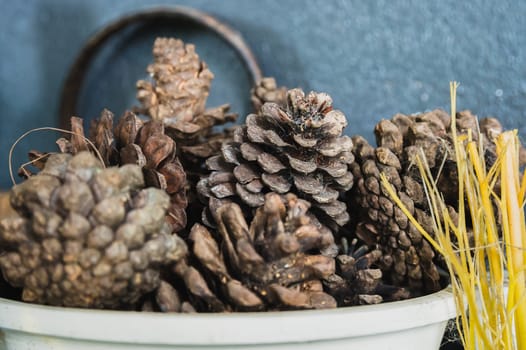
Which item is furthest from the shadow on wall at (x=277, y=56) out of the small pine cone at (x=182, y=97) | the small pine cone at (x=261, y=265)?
the small pine cone at (x=261, y=265)

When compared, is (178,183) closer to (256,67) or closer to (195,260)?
(195,260)

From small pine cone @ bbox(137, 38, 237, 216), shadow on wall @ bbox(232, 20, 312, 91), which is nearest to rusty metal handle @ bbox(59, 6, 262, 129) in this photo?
shadow on wall @ bbox(232, 20, 312, 91)

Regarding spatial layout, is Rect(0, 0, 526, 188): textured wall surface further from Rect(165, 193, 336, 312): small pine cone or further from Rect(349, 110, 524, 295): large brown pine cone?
Rect(165, 193, 336, 312): small pine cone

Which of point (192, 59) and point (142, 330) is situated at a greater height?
point (192, 59)

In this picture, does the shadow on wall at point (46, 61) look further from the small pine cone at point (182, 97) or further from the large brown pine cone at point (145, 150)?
the large brown pine cone at point (145, 150)

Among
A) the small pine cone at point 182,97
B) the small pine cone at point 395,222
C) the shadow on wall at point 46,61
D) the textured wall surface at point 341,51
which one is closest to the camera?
the small pine cone at point 395,222

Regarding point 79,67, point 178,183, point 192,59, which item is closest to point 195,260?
point 178,183
